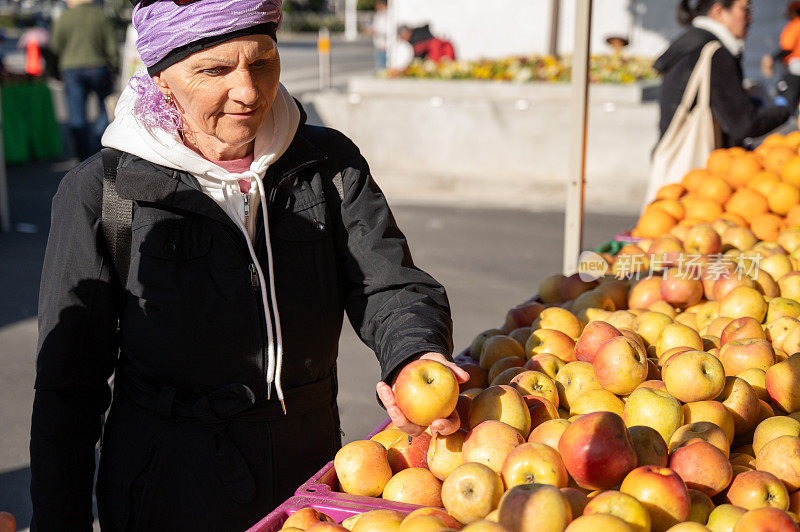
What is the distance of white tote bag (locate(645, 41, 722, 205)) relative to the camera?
4.90 metres

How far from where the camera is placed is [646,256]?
3289 millimetres

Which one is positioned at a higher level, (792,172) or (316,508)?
(792,172)

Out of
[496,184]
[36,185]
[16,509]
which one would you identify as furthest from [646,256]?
[36,185]

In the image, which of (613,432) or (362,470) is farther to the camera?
(362,470)

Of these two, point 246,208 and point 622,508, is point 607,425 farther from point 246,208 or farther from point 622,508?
point 246,208

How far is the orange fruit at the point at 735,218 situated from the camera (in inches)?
148

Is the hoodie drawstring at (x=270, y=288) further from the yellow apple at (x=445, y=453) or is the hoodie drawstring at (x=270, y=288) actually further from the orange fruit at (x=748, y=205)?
the orange fruit at (x=748, y=205)

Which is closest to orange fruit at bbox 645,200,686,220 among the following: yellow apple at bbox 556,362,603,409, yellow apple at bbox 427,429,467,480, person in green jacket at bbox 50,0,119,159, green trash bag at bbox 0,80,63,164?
yellow apple at bbox 556,362,603,409

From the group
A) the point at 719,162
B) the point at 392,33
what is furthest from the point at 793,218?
the point at 392,33

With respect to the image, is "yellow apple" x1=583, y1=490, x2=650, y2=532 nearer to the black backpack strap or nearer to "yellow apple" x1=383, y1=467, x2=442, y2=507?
"yellow apple" x1=383, y1=467, x2=442, y2=507

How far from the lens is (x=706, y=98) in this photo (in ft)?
16.1

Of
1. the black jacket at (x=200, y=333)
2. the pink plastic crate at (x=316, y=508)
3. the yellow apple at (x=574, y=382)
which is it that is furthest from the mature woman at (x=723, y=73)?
the pink plastic crate at (x=316, y=508)

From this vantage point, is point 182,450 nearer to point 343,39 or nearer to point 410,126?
point 410,126

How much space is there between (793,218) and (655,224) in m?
0.60
